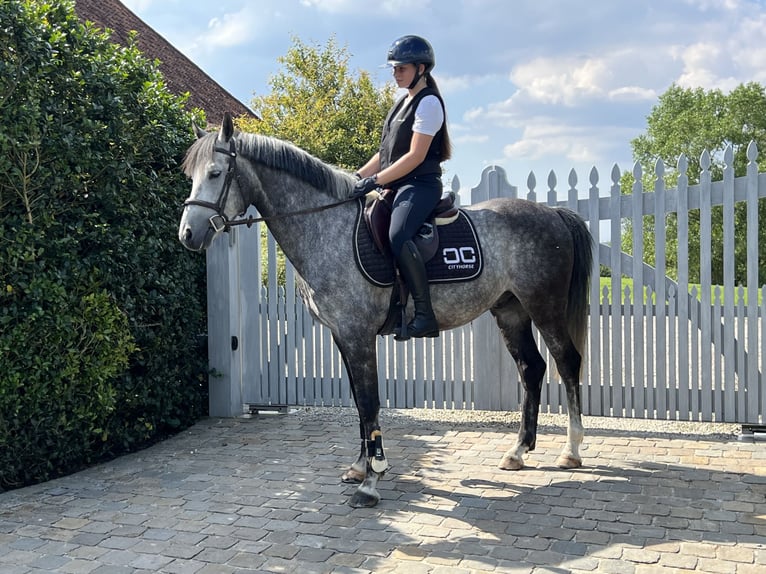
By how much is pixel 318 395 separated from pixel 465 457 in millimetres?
2069

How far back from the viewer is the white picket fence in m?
6.00

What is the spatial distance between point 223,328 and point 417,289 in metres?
3.15

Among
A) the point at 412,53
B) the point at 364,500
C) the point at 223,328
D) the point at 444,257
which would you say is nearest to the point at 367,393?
the point at 364,500

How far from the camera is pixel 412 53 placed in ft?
14.9

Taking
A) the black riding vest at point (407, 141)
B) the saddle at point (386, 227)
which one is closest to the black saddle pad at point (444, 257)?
the saddle at point (386, 227)

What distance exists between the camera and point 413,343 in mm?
6781

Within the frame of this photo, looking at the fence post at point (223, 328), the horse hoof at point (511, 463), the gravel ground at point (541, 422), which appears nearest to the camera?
the horse hoof at point (511, 463)

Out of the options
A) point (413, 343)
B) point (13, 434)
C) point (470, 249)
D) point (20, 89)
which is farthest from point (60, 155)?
point (413, 343)

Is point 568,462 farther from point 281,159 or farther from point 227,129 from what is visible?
point 227,129

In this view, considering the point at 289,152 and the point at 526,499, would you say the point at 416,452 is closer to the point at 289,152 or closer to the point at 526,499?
the point at 526,499

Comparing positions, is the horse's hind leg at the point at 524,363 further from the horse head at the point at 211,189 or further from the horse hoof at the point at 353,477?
the horse head at the point at 211,189

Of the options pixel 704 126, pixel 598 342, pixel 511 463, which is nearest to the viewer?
pixel 511 463

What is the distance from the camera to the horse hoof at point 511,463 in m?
5.11

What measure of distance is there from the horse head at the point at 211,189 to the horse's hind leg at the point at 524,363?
7.57 ft
